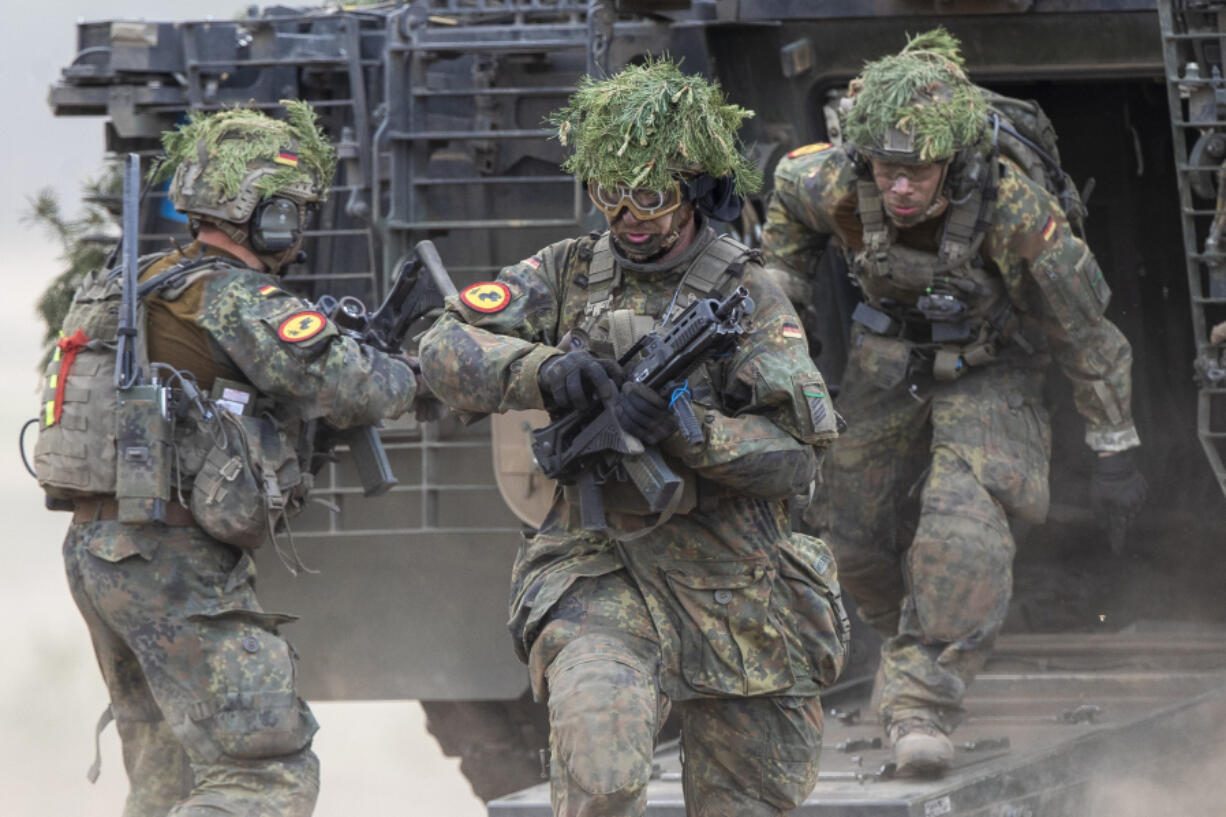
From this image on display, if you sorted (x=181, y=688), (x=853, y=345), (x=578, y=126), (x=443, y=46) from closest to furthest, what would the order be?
(x=578, y=126)
(x=181, y=688)
(x=853, y=345)
(x=443, y=46)

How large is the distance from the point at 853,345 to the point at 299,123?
5.52 feet

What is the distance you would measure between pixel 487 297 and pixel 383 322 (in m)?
1.27

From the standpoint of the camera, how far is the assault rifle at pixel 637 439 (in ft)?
13.4

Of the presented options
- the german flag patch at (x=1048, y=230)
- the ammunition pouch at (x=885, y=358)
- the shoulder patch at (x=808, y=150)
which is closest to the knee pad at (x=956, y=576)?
the ammunition pouch at (x=885, y=358)

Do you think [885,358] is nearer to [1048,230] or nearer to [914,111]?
[1048,230]

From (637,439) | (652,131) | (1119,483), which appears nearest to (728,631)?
(637,439)

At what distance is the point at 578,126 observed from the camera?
449 centimetres

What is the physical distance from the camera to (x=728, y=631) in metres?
4.36

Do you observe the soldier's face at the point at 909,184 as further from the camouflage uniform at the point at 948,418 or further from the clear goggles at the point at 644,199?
the clear goggles at the point at 644,199

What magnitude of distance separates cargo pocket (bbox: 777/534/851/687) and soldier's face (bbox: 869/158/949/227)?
154 centimetres

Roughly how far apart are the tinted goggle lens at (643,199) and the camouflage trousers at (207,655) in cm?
144

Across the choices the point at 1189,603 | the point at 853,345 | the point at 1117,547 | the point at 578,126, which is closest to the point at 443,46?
the point at 853,345

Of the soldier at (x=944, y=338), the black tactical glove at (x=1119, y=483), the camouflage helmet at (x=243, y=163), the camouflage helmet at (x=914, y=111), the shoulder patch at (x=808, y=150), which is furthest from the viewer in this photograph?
the black tactical glove at (x=1119, y=483)

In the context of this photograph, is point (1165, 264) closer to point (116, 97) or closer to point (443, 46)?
point (443, 46)
